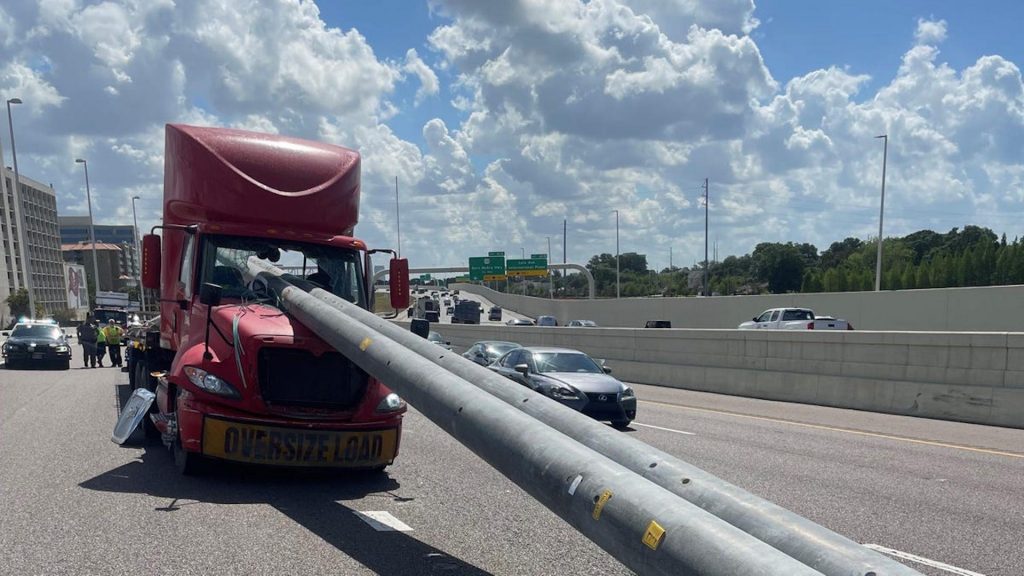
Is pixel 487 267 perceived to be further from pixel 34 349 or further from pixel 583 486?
pixel 583 486

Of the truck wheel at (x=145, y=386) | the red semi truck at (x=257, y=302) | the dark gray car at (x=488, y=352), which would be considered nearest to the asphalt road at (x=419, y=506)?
the truck wheel at (x=145, y=386)

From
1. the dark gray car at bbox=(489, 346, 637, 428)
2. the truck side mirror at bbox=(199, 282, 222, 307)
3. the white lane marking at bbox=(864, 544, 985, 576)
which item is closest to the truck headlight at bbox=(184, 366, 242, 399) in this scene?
the truck side mirror at bbox=(199, 282, 222, 307)

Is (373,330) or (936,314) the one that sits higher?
(373,330)

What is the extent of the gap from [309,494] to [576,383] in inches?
288

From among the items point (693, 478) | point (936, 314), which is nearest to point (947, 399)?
point (693, 478)

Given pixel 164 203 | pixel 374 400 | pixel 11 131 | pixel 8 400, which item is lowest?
pixel 8 400

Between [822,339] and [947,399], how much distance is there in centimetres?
362

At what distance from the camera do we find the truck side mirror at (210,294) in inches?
341

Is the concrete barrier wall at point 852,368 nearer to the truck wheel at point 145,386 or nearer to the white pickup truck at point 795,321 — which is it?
the white pickup truck at point 795,321

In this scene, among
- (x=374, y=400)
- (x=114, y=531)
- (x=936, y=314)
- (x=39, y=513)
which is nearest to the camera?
(x=114, y=531)

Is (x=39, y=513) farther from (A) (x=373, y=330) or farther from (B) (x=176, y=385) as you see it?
(A) (x=373, y=330)

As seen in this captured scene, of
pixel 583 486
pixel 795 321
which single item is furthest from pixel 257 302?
pixel 795 321

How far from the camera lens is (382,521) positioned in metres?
7.28

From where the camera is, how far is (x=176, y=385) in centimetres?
873
